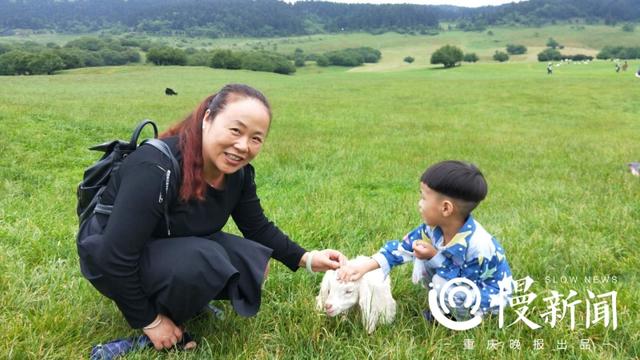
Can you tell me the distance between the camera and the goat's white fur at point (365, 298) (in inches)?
136

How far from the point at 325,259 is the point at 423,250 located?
711 millimetres

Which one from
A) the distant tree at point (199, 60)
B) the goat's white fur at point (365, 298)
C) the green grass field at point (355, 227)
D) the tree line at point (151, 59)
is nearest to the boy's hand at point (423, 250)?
the goat's white fur at point (365, 298)

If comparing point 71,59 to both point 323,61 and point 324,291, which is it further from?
point 324,291

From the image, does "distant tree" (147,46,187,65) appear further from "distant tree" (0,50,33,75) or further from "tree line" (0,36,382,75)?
"distant tree" (0,50,33,75)

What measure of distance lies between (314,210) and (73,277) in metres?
2.82

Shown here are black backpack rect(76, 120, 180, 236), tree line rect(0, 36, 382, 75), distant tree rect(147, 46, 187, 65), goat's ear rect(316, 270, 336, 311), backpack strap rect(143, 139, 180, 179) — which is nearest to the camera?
backpack strap rect(143, 139, 180, 179)

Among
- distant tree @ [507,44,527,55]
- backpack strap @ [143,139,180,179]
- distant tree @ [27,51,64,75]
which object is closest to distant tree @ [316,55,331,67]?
distant tree @ [507,44,527,55]

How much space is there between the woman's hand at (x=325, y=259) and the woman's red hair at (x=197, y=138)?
998mm

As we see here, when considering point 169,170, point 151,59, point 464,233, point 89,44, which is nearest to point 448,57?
point 151,59

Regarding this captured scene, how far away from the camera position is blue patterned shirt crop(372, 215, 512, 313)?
340cm

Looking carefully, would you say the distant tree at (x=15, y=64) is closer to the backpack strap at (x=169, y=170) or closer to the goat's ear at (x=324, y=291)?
the backpack strap at (x=169, y=170)

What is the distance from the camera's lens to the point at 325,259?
12.5 feet

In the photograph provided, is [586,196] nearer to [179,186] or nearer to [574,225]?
[574,225]

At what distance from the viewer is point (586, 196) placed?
765 centimetres
